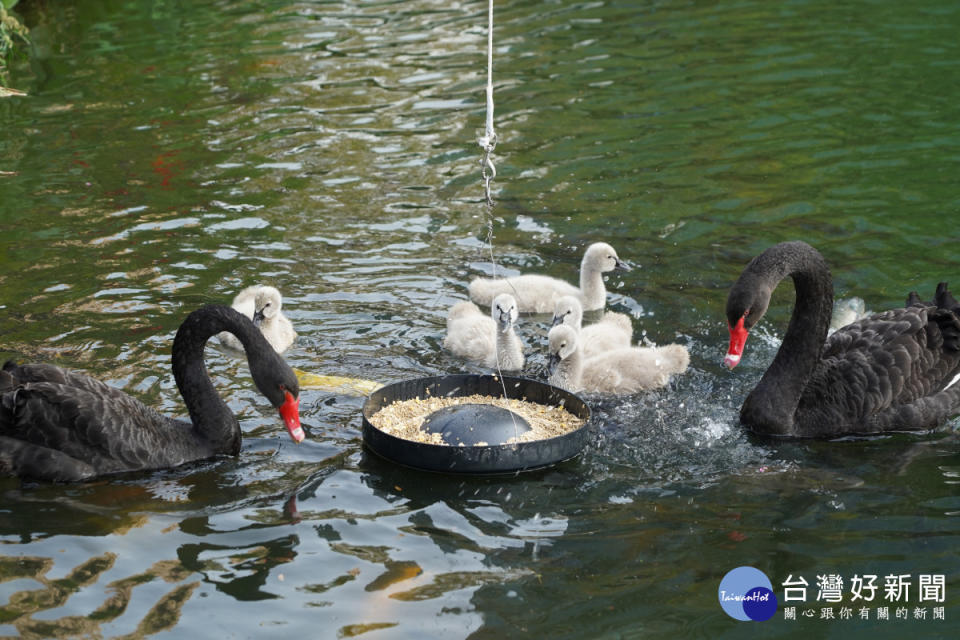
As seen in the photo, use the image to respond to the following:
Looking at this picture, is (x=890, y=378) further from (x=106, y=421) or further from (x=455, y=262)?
(x=106, y=421)

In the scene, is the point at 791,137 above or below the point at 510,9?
below

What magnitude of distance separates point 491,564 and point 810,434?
6.99ft

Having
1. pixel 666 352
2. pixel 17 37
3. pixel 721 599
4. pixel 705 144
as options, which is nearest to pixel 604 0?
pixel 705 144

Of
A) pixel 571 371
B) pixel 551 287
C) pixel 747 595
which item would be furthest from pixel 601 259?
pixel 747 595

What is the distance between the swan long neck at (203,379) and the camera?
5.48m

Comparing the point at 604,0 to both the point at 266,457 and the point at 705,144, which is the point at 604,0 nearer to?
the point at 705,144

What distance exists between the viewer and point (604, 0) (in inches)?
614

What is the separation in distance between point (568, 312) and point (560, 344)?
61cm

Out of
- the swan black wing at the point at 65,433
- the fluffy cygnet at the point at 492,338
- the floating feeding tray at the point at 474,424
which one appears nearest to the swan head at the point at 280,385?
the floating feeding tray at the point at 474,424

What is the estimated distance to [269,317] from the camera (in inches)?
263

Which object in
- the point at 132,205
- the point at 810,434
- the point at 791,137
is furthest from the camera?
the point at 791,137

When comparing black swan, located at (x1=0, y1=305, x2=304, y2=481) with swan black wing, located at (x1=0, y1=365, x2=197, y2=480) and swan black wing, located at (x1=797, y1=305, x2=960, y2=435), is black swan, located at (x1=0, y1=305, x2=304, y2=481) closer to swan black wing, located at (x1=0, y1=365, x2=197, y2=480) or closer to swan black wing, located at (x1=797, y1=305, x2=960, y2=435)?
swan black wing, located at (x1=0, y1=365, x2=197, y2=480)

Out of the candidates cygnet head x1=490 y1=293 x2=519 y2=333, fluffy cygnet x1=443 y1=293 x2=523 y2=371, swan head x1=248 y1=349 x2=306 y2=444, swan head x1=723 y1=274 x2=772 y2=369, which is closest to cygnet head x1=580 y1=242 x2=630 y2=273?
fluffy cygnet x1=443 y1=293 x2=523 y2=371

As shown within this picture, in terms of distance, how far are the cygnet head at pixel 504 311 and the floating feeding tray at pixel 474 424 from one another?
52 centimetres
